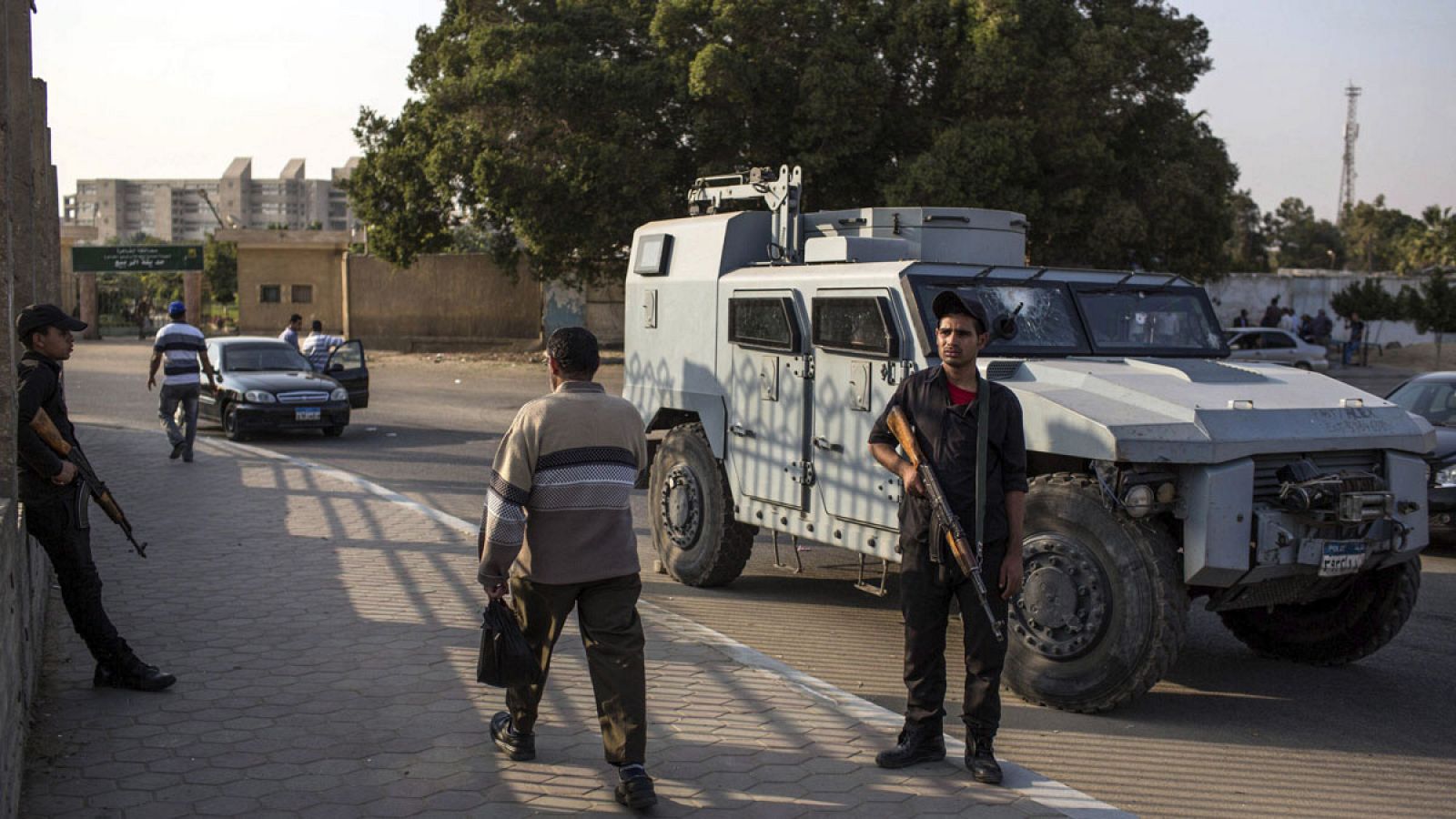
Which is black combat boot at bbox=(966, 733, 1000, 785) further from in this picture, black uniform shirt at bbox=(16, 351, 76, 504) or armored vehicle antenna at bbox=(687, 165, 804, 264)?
armored vehicle antenna at bbox=(687, 165, 804, 264)

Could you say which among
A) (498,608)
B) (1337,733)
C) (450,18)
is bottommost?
(1337,733)

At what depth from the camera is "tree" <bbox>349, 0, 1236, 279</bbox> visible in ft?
85.9

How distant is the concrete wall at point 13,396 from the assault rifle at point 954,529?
3296 mm

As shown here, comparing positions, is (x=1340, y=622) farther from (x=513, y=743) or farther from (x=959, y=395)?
(x=513, y=743)

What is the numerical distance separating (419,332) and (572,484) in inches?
1571

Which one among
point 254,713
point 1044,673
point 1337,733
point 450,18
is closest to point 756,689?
point 1044,673

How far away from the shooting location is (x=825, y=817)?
486cm

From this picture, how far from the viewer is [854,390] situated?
7.72 metres

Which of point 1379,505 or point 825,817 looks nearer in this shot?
point 825,817

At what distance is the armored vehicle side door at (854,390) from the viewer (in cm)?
743

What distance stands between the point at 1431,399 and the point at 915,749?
8438 millimetres

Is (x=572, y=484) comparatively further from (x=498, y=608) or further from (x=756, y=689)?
(x=756, y=689)

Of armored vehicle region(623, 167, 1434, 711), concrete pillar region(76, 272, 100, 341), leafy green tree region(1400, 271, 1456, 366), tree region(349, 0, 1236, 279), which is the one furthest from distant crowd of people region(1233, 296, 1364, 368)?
concrete pillar region(76, 272, 100, 341)

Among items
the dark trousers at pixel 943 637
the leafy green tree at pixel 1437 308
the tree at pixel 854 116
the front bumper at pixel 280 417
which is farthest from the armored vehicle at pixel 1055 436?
the leafy green tree at pixel 1437 308
